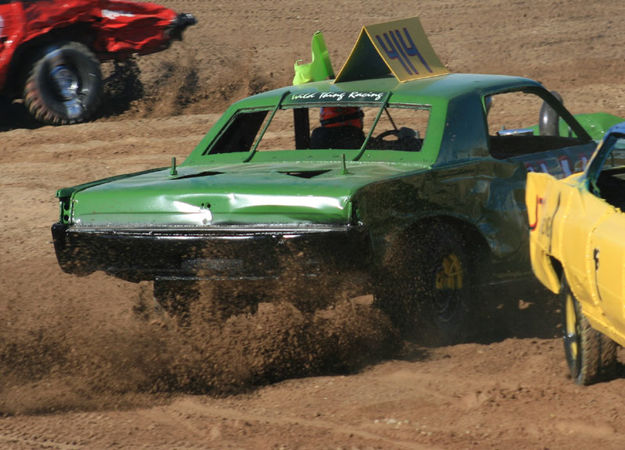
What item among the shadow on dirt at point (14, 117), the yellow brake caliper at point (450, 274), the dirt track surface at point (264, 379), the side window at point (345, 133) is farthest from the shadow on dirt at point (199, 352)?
the shadow on dirt at point (14, 117)

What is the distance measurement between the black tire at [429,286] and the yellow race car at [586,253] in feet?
1.63

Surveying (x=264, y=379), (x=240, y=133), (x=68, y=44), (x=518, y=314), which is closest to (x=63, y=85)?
(x=68, y=44)

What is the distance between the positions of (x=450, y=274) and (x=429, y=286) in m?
0.23

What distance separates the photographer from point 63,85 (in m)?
13.9

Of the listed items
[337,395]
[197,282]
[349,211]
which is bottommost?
[337,395]

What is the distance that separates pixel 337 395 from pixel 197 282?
106 centimetres

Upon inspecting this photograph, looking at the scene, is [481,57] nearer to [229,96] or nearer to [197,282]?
[229,96]

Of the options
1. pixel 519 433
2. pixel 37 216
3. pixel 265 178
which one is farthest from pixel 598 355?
pixel 37 216

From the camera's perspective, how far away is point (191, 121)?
1420 centimetres

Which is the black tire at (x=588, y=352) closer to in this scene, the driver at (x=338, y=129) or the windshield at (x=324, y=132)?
the windshield at (x=324, y=132)

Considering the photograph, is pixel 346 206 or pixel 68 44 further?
pixel 68 44

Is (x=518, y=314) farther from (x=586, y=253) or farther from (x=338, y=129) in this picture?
(x=586, y=253)

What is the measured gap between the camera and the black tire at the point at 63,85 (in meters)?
13.6

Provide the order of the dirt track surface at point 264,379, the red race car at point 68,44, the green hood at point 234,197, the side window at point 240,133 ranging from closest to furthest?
the dirt track surface at point 264,379 → the green hood at point 234,197 → the side window at point 240,133 → the red race car at point 68,44
